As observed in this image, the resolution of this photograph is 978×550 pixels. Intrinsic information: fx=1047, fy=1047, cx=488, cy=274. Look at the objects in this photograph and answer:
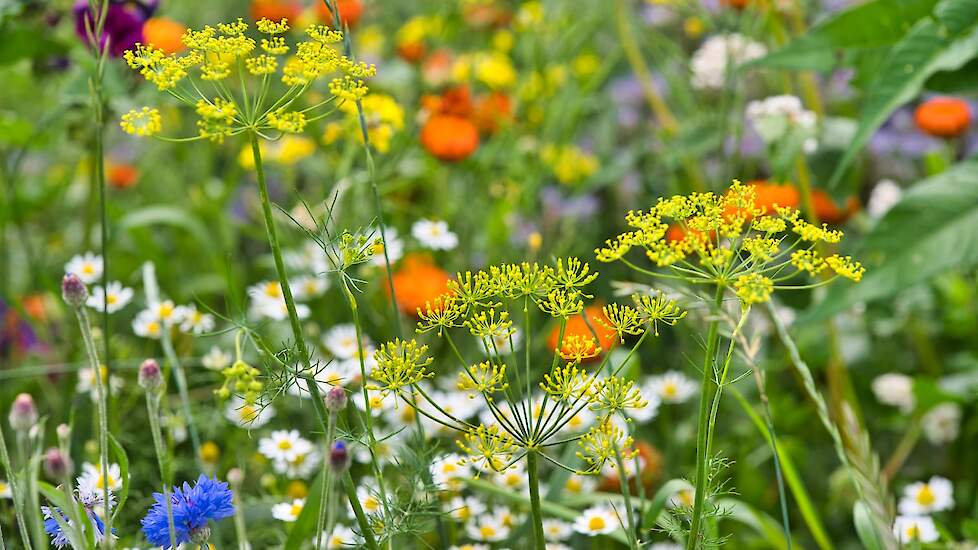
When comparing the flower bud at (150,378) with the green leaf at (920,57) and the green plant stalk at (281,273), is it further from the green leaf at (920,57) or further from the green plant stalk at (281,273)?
the green leaf at (920,57)

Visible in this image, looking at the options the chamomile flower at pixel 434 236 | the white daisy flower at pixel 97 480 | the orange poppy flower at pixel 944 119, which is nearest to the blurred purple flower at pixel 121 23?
the chamomile flower at pixel 434 236

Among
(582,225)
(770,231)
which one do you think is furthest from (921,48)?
(582,225)

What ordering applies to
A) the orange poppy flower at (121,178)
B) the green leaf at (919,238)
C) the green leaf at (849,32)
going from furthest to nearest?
the orange poppy flower at (121,178), the green leaf at (849,32), the green leaf at (919,238)

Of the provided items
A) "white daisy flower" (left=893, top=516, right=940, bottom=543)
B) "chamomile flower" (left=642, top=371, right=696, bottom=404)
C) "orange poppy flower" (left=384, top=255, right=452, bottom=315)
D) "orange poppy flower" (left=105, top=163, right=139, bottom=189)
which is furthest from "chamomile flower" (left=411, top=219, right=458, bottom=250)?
"orange poppy flower" (left=105, top=163, right=139, bottom=189)

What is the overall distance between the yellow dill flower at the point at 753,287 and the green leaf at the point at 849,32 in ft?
2.28

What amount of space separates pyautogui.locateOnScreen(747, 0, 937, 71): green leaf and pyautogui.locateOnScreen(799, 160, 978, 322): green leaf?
189mm

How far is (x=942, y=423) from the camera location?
5.04 feet

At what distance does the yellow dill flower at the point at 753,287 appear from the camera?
0.58m

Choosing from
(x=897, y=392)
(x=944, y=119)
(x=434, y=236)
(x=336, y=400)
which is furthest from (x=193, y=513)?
(x=944, y=119)

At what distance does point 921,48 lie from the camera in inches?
43.9

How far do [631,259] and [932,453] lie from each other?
582 millimetres

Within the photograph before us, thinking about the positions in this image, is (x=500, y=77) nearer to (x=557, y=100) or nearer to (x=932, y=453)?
(x=557, y=100)

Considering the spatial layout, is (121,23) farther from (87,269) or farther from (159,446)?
(159,446)

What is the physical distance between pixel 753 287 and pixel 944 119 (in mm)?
1159
